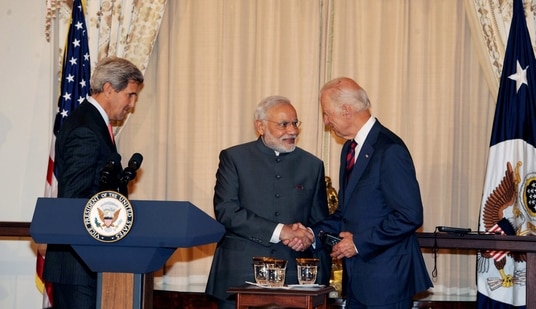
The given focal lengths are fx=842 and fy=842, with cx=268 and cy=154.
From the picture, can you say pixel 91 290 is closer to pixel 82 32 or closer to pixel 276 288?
pixel 276 288

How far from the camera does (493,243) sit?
5.15m

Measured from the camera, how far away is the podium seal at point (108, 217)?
3.05m

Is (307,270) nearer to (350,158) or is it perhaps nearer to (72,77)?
(350,158)

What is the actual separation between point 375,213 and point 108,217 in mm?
1659

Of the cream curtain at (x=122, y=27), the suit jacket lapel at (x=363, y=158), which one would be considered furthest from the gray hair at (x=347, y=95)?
the cream curtain at (x=122, y=27)

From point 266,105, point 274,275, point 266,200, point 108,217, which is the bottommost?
Answer: point 274,275

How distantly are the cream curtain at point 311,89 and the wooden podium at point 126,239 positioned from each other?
10.0 feet

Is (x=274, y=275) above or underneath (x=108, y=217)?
underneath

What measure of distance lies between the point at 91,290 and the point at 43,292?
2238 millimetres

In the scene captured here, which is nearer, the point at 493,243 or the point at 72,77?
the point at 493,243

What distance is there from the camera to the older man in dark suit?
4.18m

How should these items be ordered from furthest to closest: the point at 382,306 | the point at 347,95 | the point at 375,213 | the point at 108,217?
1. the point at 347,95
2. the point at 375,213
3. the point at 382,306
4. the point at 108,217

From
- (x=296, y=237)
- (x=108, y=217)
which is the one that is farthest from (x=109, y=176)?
(x=296, y=237)

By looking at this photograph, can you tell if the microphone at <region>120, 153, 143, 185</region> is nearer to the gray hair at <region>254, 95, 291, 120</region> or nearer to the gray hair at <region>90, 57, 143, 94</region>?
the gray hair at <region>90, 57, 143, 94</region>
